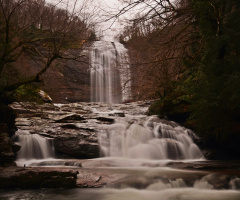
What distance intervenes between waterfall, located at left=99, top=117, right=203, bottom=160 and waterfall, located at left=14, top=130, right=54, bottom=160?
Result: 2122mm

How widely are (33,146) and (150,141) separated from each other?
15.5 feet

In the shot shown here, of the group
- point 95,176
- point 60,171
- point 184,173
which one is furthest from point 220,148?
point 60,171

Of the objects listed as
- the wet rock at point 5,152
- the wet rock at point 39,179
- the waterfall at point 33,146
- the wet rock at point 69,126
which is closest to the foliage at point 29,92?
the wet rock at point 5,152

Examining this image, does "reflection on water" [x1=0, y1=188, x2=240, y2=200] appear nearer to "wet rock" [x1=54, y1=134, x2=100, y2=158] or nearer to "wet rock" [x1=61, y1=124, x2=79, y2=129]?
"wet rock" [x1=54, y1=134, x2=100, y2=158]

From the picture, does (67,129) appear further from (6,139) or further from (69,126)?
(6,139)

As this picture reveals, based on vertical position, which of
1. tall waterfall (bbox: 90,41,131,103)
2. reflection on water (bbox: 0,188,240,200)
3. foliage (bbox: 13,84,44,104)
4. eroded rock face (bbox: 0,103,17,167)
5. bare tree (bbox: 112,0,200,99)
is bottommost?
reflection on water (bbox: 0,188,240,200)

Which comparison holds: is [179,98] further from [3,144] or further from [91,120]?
[3,144]

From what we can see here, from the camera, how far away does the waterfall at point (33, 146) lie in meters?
8.89

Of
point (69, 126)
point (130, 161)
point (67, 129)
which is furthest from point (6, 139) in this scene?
point (130, 161)

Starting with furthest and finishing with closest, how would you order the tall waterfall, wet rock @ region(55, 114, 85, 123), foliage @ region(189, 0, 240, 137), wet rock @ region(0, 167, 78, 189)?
the tall waterfall, wet rock @ region(55, 114, 85, 123), wet rock @ region(0, 167, 78, 189), foliage @ region(189, 0, 240, 137)

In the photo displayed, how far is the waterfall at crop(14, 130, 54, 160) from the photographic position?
889 centimetres

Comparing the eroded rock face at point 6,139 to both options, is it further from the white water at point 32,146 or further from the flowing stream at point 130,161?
A: the flowing stream at point 130,161

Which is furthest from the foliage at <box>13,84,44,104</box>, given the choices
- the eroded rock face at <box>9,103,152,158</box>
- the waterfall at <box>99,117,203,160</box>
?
the waterfall at <box>99,117,203,160</box>

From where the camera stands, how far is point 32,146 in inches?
360
